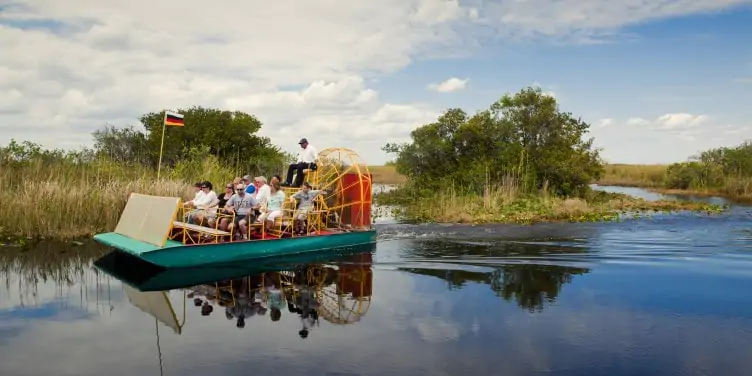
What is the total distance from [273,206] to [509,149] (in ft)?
56.0

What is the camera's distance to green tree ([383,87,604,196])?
29.0 meters

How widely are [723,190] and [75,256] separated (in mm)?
38808

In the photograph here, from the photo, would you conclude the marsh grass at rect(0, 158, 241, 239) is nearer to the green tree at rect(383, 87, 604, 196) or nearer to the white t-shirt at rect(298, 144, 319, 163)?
the white t-shirt at rect(298, 144, 319, 163)

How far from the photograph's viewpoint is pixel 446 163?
101 feet

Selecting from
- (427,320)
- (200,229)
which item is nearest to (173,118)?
(200,229)

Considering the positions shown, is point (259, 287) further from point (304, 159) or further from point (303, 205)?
point (304, 159)

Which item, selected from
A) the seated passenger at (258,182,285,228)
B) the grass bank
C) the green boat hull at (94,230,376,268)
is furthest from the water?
the grass bank

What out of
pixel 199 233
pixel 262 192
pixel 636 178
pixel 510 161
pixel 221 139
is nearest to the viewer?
pixel 199 233

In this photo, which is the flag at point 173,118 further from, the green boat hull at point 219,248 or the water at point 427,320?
the water at point 427,320

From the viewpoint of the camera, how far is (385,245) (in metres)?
17.2

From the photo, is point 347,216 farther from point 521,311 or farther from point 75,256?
point 521,311

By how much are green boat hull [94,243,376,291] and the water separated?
18cm

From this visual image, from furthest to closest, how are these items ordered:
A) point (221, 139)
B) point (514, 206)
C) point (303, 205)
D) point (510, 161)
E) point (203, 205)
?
point (221, 139), point (510, 161), point (514, 206), point (303, 205), point (203, 205)

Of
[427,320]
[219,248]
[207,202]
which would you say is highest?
[207,202]
